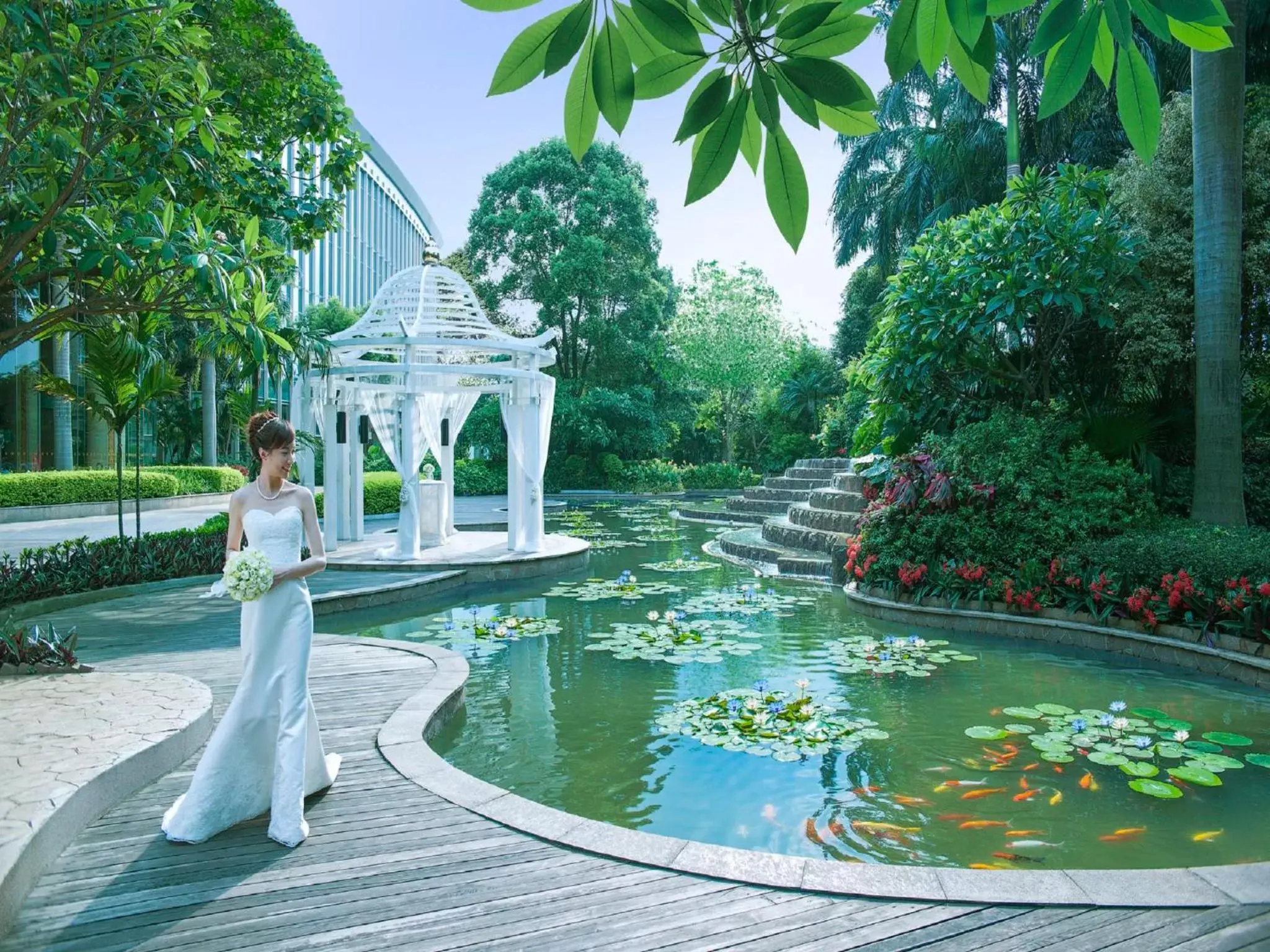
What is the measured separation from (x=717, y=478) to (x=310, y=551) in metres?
26.9

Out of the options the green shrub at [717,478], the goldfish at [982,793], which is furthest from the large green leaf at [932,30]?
the green shrub at [717,478]

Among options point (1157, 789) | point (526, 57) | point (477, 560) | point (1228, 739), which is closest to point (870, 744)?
point (1157, 789)

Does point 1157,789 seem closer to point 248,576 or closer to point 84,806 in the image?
point 248,576

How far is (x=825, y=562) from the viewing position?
11.9m

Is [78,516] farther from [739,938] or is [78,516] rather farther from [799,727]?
[739,938]

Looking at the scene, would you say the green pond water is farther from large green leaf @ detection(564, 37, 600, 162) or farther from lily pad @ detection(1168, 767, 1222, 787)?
large green leaf @ detection(564, 37, 600, 162)

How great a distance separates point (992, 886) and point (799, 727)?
2441mm

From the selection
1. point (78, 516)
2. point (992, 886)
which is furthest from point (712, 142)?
point (78, 516)

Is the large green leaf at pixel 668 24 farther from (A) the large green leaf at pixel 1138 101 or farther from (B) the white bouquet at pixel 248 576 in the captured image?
(B) the white bouquet at pixel 248 576

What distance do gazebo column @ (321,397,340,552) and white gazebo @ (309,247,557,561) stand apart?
2 centimetres

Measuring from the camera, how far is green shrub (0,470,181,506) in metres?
18.5

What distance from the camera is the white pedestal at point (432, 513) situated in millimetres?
13375

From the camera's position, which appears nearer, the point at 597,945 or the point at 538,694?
the point at 597,945

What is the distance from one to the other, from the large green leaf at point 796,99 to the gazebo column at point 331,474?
39.2 feet
